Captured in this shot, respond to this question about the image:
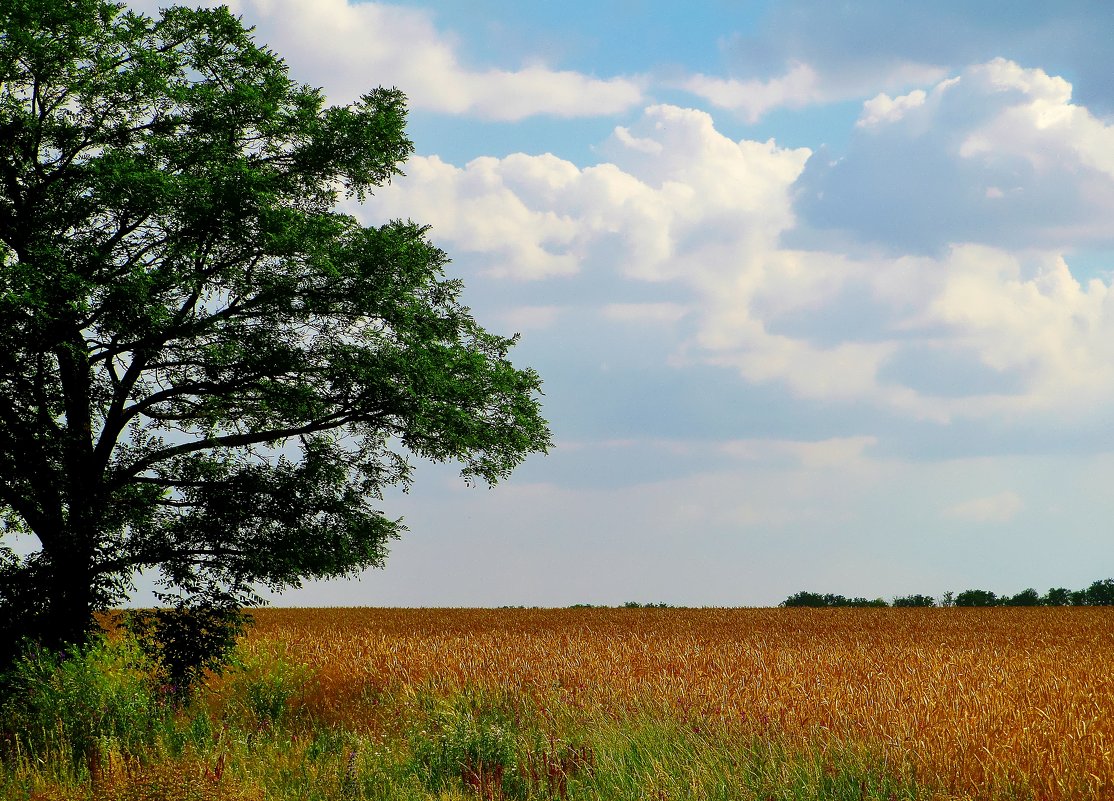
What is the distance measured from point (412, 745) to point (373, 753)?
67cm

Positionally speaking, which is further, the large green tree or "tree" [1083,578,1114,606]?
"tree" [1083,578,1114,606]

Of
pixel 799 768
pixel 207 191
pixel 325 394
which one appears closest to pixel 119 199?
pixel 207 191

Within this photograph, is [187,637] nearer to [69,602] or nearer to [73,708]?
[69,602]

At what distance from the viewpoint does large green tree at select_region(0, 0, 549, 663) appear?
15.4 meters

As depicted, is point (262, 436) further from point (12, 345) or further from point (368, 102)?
point (368, 102)

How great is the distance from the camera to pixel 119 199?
1492cm

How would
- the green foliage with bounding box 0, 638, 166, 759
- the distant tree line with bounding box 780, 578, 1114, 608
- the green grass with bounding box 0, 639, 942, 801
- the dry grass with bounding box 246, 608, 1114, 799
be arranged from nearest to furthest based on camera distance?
the dry grass with bounding box 246, 608, 1114, 799 → the green grass with bounding box 0, 639, 942, 801 → the green foliage with bounding box 0, 638, 166, 759 → the distant tree line with bounding box 780, 578, 1114, 608

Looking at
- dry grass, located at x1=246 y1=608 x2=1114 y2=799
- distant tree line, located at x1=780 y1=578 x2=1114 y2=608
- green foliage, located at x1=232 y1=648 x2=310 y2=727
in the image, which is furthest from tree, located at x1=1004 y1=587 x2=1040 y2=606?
green foliage, located at x1=232 y1=648 x2=310 y2=727

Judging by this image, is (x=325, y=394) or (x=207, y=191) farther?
(x=325, y=394)

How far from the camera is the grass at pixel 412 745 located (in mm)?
8078

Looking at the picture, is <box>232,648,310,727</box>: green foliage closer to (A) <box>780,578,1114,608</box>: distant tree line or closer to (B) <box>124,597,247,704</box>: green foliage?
(B) <box>124,597,247,704</box>: green foliage

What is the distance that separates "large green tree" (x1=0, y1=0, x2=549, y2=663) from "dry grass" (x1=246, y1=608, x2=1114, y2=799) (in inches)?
124

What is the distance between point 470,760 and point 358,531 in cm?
729

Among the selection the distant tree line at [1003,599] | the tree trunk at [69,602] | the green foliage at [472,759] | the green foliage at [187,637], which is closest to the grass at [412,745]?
the green foliage at [472,759]
